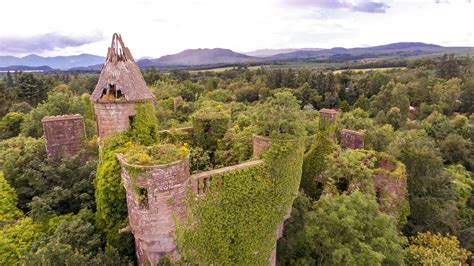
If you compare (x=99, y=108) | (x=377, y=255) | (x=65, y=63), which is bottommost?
(x=377, y=255)

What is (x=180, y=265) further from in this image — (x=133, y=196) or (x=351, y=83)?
(x=351, y=83)

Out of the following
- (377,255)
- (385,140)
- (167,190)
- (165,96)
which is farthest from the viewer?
(165,96)

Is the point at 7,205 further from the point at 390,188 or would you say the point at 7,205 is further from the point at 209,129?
the point at 390,188

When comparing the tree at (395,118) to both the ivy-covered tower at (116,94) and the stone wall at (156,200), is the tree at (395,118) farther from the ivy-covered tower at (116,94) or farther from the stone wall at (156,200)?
the stone wall at (156,200)

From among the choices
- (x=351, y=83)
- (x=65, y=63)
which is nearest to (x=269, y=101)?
(x=351, y=83)

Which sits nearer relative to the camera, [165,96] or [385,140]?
[385,140]

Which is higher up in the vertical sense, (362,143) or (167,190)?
(167,190)
